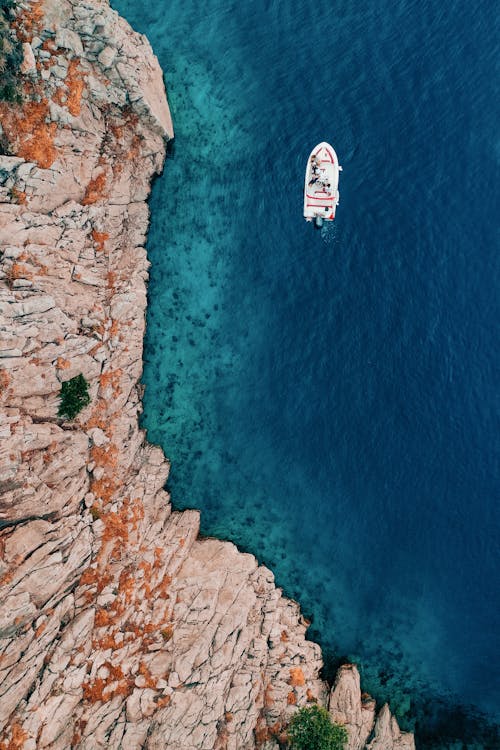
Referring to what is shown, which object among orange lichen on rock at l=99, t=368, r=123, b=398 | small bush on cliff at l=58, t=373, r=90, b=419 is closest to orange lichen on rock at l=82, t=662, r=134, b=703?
small bush on cliff at l=58, t=373, r=90, b=419

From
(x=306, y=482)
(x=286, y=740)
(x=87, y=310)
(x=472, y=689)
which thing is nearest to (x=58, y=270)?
(x=87, y=310)

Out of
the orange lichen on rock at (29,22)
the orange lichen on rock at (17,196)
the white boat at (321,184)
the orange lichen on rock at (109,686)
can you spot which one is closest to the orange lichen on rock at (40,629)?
the orange lichen on rock at (109,686)

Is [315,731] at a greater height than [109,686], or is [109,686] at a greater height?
[109,686]

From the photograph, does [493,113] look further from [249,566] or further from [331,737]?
[331,737]

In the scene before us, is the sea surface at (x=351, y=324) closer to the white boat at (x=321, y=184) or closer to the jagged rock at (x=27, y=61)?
the white boat at (x=321, y=184)

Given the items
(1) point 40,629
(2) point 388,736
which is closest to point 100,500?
(1) point 40,629

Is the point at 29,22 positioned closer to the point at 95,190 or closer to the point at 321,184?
the point at 95,190

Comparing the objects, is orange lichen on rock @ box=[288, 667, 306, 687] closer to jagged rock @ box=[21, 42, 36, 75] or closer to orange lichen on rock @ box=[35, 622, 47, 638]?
orange lichen on rock @ box=[35, 622, 47, 638]
